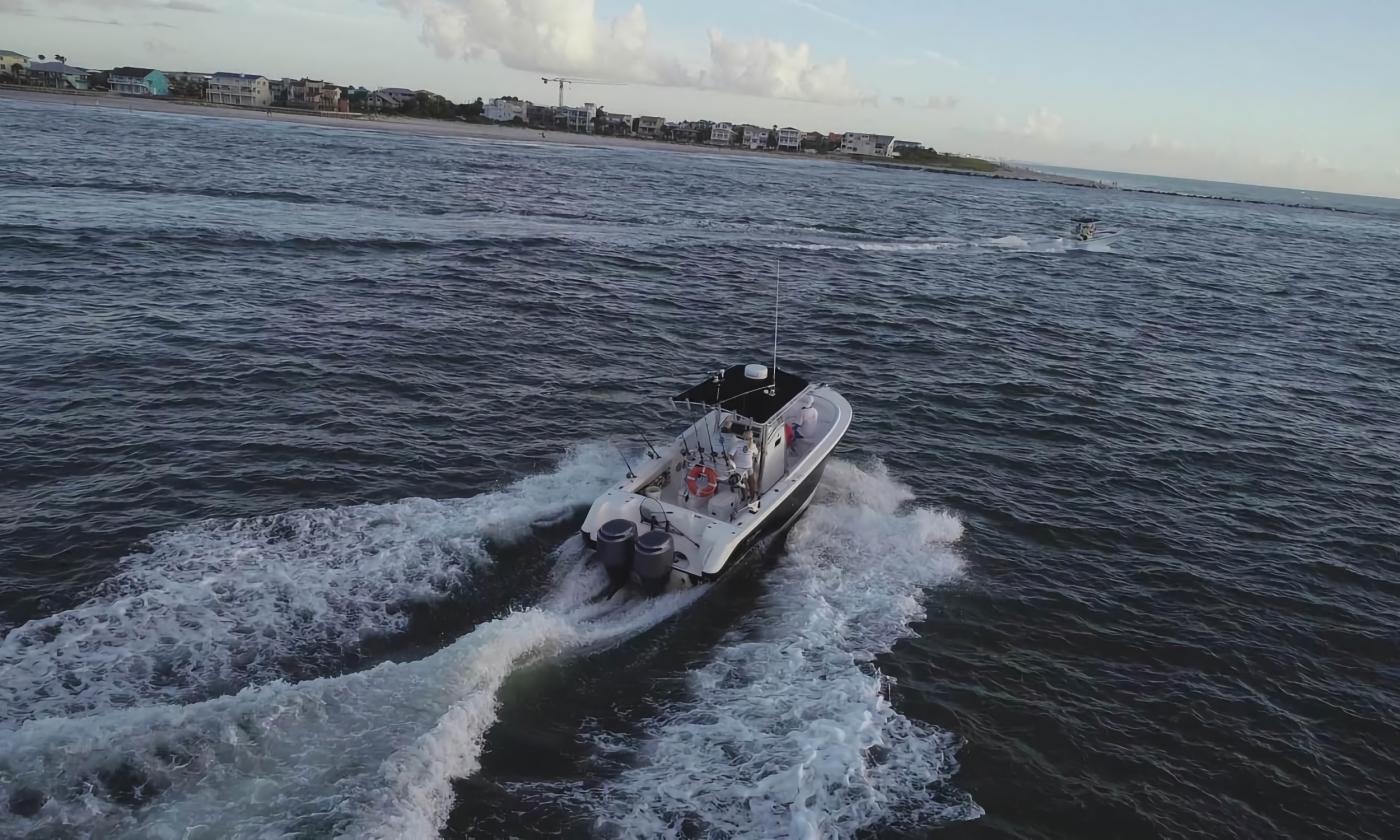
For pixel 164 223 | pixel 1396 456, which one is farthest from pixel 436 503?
pixel 164 223

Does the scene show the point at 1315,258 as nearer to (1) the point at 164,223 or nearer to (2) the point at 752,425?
(2) the point at 752,425

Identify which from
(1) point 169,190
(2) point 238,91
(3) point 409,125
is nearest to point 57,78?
(2) point 238,91

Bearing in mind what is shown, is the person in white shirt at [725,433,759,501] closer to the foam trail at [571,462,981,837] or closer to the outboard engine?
the foam trail at [571,462,981,837]

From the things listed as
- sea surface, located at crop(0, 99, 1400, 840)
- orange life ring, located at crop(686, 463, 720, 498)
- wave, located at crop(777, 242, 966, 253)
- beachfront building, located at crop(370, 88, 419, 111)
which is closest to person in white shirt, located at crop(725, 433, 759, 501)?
orange life ring, located at crop(686, 463, 720, 498)

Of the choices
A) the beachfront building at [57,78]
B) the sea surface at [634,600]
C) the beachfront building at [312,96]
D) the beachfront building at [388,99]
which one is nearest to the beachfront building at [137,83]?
the beachfront building at [57,78]

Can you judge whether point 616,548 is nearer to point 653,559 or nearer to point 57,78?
point 653,559
